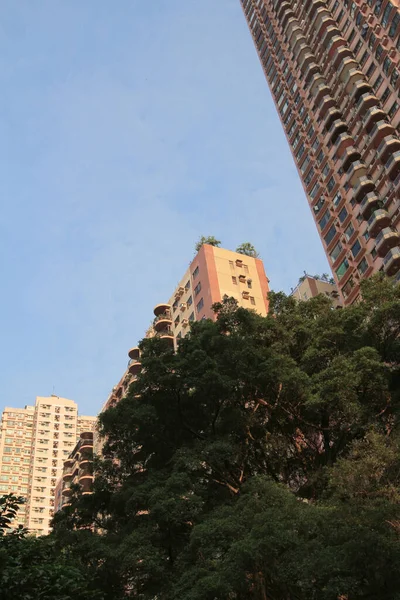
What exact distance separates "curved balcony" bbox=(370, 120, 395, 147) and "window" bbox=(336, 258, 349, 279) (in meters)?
7.62

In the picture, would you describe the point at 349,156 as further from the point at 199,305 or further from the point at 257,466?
the point at 257,466

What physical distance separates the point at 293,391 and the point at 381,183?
2593cm

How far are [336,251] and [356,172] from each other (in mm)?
5302

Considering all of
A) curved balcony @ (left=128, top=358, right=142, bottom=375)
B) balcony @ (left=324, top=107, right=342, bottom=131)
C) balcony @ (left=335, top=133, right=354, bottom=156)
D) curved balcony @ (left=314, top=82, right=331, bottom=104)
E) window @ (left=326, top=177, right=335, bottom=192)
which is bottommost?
curved balcony @ (left=128, top=358, right=142, bottom=375)

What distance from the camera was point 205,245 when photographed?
50500mm

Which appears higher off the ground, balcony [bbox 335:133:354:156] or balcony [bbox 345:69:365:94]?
balcony [bbox 345:69:365:94]

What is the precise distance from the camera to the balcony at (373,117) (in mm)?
42125

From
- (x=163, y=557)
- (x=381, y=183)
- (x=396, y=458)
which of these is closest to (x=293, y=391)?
(x=396, y=458)

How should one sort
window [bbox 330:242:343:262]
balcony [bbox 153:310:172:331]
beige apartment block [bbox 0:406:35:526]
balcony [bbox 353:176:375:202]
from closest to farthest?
balcony [bbox 353:176:375:202] → window [bbox 330:242:343:262] → balcony [bbox 153:310:172:331] → beige apartment block [bbox 0:406:35:526]

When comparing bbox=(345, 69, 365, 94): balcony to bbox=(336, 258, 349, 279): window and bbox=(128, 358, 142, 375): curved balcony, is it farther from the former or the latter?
bbox=(128, 358, 142, 375): curved balcony

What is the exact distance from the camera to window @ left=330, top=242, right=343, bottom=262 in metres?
44.6

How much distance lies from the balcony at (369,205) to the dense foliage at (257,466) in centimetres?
1941

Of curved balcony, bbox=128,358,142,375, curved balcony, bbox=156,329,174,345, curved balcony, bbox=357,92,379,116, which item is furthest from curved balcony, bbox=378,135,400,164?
curved balcony, bbox=128,358,142,375

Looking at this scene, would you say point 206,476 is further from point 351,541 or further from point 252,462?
point 351,541
